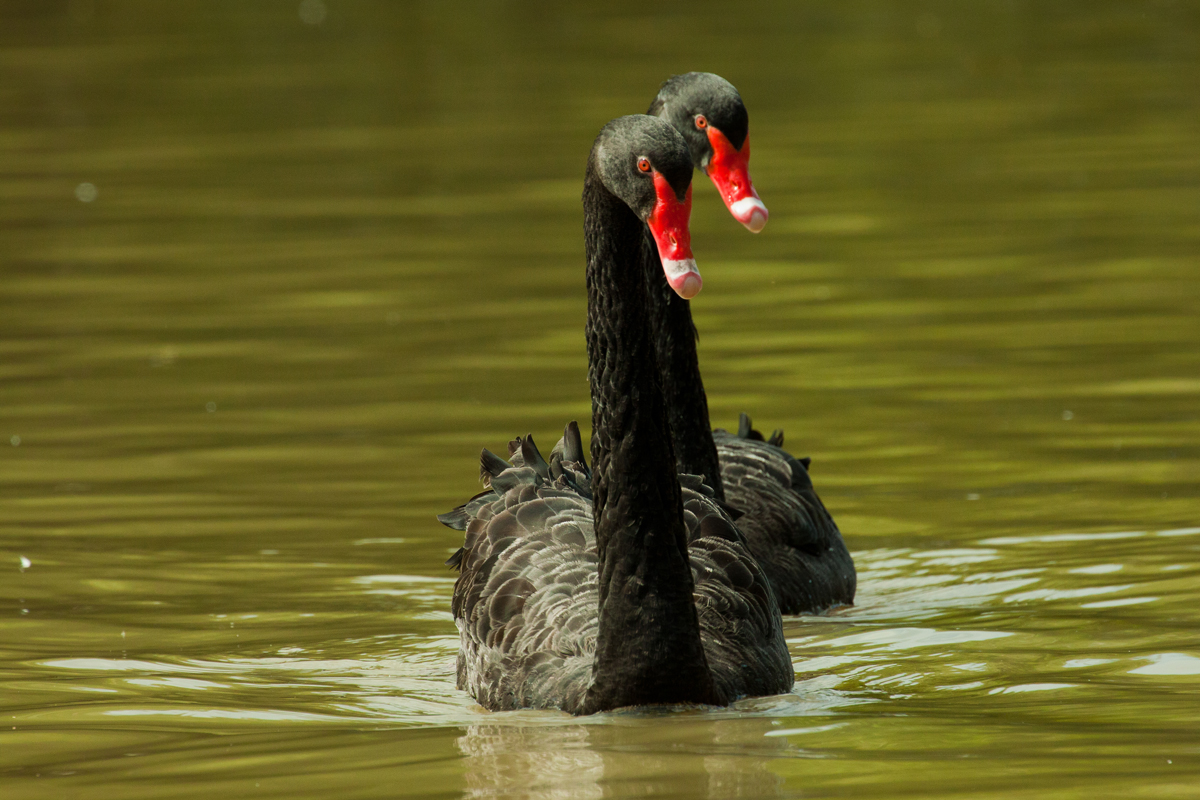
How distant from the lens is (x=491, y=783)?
17.8 ft

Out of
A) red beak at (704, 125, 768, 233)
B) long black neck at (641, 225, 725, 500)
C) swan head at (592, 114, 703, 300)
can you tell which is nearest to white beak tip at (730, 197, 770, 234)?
red beak at (704, 125, 768, 233)

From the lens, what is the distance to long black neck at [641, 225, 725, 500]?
7.84 metres

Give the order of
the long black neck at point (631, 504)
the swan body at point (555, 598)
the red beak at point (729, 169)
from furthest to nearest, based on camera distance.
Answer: the red beak at point (729, 169), the swan body at point (555, 598), the long black neck at point (631, 504)

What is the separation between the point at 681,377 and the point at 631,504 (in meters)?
1.97

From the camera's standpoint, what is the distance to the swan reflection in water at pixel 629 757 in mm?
5312

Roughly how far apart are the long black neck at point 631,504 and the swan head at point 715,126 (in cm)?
127

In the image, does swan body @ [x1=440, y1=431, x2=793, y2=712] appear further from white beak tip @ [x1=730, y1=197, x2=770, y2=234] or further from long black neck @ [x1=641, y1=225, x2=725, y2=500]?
white beak tip @ [x1=730, y1=197, x2=770, y2=234]

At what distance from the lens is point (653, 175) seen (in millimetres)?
5750

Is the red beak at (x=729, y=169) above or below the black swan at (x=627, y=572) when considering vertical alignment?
above

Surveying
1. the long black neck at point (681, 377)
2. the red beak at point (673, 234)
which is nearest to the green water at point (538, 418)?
the long black neck at point (681, 377)

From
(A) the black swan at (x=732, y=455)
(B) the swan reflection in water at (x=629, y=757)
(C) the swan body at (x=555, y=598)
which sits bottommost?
(B) the swan reflection in water at (x=629, y=757)

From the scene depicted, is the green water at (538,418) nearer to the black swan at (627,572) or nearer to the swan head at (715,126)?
the black swan at (627,572)

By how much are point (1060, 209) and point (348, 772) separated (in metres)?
11.1

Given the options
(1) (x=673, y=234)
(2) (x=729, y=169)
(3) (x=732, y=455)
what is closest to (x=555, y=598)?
(1) (x=673, y=234)
